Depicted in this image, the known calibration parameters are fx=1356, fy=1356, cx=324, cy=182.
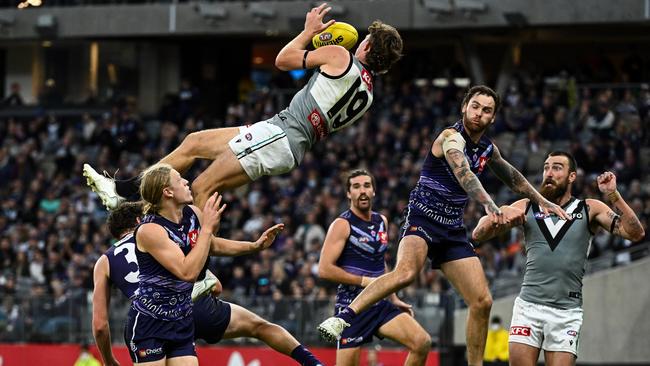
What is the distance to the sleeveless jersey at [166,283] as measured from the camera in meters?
10.0

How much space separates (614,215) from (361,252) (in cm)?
294

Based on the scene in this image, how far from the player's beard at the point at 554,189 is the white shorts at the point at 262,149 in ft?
7.19

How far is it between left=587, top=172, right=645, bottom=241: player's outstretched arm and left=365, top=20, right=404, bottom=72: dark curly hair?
1.97 m

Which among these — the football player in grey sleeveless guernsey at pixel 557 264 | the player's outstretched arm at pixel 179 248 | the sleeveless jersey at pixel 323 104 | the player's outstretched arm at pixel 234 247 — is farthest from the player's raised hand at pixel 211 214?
the football player in grey sleeveless guernsey at pixel 557 264

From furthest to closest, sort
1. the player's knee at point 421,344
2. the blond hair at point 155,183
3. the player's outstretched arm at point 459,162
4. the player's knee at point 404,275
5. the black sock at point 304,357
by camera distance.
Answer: the player's knee at point 421,344 < the black sock at point 304,357 < the player's knee at point 404,275 < the player's outstretched arm at point 459,162 < the blond hair at point 155,183

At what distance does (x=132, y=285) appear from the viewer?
11.2 m

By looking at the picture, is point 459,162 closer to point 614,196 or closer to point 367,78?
point 367,78

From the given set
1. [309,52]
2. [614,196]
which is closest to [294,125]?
[309,52]

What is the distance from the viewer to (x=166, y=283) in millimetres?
10070

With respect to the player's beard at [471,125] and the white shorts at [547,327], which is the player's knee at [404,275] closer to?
the white shorts at [547,327]

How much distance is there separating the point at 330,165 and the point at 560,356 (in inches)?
657

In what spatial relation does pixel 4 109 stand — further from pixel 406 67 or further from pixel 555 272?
pixel 555 272

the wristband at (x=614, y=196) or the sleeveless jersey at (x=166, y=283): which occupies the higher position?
the wristband at (x=614, y=196)

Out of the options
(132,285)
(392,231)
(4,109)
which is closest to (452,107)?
(392,231)
